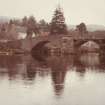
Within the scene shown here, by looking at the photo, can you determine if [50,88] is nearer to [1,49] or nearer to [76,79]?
[76,79]

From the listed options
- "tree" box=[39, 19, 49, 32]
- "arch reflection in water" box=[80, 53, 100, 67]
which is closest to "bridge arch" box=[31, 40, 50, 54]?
"tree" box=[39, 19, 49, 32]

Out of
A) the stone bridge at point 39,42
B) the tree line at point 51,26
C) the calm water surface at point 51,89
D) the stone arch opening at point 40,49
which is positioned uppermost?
the tree line at point 51,26

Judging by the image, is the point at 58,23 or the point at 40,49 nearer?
the point at 40,49

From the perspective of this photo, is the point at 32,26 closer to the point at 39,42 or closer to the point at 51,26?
the point at 51,26

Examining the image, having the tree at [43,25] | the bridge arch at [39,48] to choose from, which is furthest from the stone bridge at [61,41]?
the tree at [43,25]

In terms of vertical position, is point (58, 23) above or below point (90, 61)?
above

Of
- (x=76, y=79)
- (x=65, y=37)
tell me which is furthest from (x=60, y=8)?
(x=76, y=79)

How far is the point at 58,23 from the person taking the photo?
46875 mm

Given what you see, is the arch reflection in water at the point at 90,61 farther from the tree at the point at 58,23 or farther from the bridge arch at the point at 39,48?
the tree at the point at 58,23

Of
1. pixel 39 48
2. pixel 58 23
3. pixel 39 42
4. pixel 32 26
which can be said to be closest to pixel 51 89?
pixel 39 42

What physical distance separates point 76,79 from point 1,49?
21.4 m

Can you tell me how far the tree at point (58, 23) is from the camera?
152 ft

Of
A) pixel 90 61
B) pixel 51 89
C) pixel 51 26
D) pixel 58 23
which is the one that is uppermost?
pixel 58 23

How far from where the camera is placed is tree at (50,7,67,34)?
152ft
